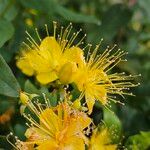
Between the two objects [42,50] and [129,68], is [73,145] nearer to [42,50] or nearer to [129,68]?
Result: [42,50]

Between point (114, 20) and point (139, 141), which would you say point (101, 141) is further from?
point (114, 20)

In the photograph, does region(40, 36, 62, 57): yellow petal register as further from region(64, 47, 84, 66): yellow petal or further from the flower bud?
the flower bud

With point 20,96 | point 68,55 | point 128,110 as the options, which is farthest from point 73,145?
point 128,110

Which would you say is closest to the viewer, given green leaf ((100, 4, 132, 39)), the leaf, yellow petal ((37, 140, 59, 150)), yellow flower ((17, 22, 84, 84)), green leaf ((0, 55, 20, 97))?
yellow petal ((37, 140, 59, 150))

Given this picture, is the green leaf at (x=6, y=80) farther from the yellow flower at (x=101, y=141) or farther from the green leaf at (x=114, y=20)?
the green leaf at (x=114, y=20)

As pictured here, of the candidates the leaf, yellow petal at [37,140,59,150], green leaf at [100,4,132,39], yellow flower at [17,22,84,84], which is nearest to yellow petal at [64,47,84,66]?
yellow flower at [17,22,84,84]

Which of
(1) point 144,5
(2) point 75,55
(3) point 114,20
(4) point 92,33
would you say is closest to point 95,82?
(2) point 75,55
